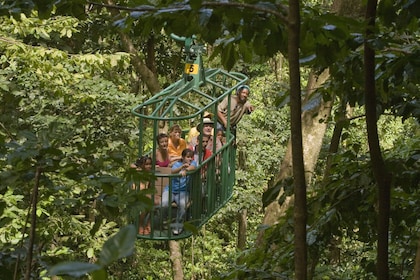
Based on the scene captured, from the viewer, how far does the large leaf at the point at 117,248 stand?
614 mm

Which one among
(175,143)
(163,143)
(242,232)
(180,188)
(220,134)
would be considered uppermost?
(242,232)

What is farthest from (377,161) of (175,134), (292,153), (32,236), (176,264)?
(176,264)

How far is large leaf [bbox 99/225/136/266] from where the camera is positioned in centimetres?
61

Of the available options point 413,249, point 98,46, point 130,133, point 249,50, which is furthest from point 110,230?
point 249,50

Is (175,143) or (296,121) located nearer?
(296,121)

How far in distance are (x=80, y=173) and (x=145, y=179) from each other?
14 centimetres

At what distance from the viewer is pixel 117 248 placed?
2.03 feet

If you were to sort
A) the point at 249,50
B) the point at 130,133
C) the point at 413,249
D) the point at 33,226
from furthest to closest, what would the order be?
1. the point at 130,133
2. the point at 413,249
3. the point at 249,50
4. the point at 33,226

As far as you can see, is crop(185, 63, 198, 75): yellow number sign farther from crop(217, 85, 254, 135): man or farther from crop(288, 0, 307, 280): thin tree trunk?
crop(288, 0, 307, 280): thin tree trunk

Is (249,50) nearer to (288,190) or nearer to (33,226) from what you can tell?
(288,190)

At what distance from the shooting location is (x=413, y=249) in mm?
2475

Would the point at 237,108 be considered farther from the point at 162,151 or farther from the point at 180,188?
the point at 180,188

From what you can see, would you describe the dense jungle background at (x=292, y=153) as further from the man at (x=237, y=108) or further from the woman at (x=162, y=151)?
the man at (x=237, y=108)

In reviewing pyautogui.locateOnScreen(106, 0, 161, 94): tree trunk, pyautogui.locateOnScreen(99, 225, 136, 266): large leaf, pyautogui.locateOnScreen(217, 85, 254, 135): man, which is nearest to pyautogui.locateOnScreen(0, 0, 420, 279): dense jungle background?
pyautogui.locateOnScreen(99, 225, 136, 266): large leaf
